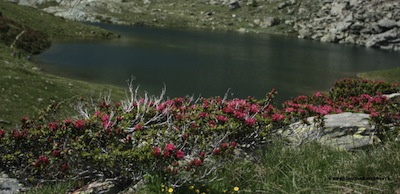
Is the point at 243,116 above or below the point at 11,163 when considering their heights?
above

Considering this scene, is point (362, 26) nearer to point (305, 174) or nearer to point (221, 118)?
point (221, 118)

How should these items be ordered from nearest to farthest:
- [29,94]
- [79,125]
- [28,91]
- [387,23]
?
1. [79,125]
2. [29,94]
3. [28,91]
4. [387,23]

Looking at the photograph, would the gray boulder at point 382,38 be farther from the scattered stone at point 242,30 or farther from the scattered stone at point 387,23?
the scattered stone at point 242,30

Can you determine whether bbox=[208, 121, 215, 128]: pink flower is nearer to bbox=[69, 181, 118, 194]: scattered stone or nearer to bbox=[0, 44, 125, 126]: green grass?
bbox=[69, 181, 118, 194]: scattered stone

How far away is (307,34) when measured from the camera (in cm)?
18225

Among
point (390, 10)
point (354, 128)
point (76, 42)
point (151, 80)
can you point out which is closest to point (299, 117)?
point (354, 128)

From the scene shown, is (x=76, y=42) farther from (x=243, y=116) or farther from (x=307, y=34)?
(x=307, y=34)

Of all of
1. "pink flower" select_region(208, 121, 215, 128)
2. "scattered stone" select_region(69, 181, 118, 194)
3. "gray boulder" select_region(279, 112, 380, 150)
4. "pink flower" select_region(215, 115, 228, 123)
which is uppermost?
"pink flower" select_region(215, 115, 228, 123)

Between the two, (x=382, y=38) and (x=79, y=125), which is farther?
(x=382, y=38)

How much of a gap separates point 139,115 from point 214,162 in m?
3.09

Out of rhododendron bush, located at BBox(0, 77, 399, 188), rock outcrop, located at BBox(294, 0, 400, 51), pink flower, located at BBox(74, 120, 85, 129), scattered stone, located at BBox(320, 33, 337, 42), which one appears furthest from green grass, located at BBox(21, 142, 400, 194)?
scattered stone, located at BBox(320, 33, 337, 42)

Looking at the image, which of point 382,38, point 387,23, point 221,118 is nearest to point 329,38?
point 382,38

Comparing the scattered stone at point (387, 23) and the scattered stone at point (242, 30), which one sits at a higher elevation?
the scattered stone at point (387, 23)

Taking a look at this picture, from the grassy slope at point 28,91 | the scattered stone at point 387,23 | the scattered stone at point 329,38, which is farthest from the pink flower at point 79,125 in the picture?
the scattered stone at point 387,23
